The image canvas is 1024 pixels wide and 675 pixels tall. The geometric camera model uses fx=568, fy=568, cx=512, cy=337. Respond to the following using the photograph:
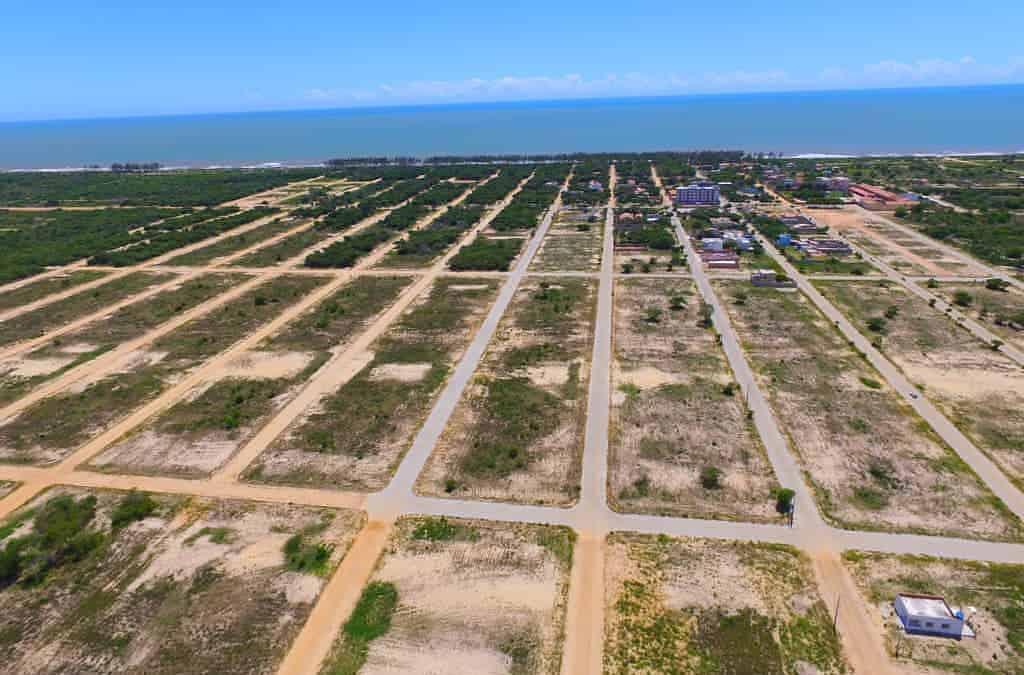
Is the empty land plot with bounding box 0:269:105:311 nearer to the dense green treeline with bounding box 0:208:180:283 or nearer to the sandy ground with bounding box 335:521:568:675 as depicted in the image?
the dense green treeline with bounding box 0:208:180:283

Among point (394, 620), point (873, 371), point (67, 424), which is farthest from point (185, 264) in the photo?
point (873, 371)

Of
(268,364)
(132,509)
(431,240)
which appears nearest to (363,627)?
(132,509)

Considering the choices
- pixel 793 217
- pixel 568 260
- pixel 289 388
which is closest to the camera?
pixel 289 388

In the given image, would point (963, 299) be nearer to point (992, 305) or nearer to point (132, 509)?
point (992, 305)

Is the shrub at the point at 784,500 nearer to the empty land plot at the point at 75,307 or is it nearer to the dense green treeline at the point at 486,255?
the dense green treeline at the point at 486,255

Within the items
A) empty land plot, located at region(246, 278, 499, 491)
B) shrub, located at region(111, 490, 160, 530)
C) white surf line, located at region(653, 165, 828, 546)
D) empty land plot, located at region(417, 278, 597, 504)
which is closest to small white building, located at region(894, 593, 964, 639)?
white surf line, located at region(653, 165, 828, 546)

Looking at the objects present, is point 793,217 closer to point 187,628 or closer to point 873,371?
point 873,371

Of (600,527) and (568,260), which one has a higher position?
(568,260)
